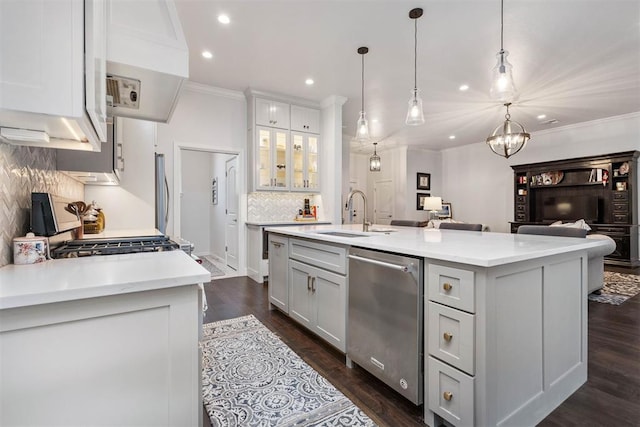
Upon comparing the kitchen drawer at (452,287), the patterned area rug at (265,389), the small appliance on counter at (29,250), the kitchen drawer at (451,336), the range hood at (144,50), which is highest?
the range hood at (144,50)

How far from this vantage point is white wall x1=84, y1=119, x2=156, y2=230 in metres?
2.98

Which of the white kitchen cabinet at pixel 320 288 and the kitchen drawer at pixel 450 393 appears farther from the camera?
the white kitchen cabinet at pixel 320 288

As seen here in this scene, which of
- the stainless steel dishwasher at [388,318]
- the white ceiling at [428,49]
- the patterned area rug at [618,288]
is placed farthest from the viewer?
the patterned area rug at [618,288]

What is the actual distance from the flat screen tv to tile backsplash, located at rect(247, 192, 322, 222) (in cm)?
543

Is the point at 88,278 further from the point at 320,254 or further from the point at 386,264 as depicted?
the point at 320,254


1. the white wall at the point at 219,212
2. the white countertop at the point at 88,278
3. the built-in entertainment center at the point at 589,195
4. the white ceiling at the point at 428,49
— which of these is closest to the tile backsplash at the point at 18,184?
the white countertop at the point at 88,278

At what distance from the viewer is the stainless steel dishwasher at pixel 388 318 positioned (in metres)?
1.49

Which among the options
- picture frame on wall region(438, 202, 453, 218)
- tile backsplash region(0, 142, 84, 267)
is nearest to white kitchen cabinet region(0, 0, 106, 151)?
tile backsplash region(0, 142, 84, 267)

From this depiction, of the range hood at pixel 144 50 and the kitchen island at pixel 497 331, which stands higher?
the range hood at pixel 144 50

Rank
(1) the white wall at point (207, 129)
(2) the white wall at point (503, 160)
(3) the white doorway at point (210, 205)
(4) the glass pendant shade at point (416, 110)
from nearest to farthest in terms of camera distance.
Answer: (4) the glass pendant shade at point (416, 110) < (1) the white wall at point (207, 129) < (3) the white doorway at point (210, 205) < (2) the white wall at point (503, 160)

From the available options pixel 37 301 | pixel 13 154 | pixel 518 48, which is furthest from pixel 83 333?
pixel 518 48

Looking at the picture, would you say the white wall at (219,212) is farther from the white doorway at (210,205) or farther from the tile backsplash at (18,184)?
the tile backsplash at (18,184)

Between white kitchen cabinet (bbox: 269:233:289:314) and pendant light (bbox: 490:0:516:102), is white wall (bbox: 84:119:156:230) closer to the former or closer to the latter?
white kitchen cabinet (bbox: 269:233:289:314)

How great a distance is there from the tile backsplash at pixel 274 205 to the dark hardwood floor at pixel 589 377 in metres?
1.81
